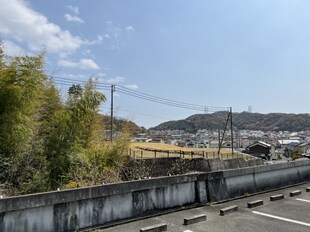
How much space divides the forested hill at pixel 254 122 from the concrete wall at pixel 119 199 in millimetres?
69758

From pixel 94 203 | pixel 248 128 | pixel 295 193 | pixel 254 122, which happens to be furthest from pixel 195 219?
pixel 254 122

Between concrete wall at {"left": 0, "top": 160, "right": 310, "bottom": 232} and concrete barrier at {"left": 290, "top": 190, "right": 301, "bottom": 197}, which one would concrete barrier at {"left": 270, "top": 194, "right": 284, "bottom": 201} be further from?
concrete wall at {"left": 0, "top": 160, "right": 310, "bottom": 232}

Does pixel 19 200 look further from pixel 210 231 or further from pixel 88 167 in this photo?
pixel 88 167

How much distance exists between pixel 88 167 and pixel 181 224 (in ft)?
11.2

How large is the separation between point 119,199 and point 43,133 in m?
3.54

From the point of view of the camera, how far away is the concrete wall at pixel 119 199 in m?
3.76

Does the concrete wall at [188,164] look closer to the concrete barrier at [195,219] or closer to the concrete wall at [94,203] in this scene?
the concrete wall at [94,203]

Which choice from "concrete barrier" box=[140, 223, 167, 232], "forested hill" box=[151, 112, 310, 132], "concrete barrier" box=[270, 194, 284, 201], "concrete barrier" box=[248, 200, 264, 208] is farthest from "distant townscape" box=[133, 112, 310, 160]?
"concrete barrier" box=[140, 223, 167, 232]

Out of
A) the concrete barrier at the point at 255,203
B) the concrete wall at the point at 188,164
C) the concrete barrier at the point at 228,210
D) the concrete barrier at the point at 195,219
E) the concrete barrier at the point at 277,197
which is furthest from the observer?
the concrete wall at the point at 188,164

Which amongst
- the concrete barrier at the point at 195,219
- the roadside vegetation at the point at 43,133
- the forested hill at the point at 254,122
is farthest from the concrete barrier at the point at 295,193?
the forested hill at the point at 254,122

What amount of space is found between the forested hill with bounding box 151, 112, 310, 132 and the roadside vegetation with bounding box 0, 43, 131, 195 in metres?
69.0

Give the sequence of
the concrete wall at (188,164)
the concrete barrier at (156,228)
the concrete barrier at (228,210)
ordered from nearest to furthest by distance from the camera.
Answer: the concrete barrier at (156,228) < the concrete barrier at (228,210) < the concrete wall at (188,164)

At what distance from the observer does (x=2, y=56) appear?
651 cm

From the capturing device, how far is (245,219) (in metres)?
4.91
